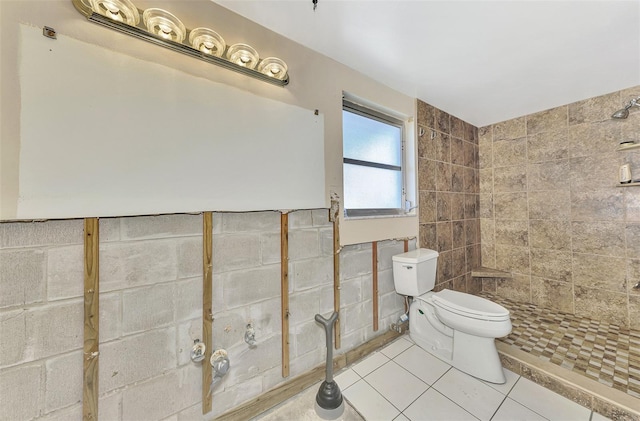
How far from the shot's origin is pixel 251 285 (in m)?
1.31

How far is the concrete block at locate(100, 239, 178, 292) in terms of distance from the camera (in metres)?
0.97

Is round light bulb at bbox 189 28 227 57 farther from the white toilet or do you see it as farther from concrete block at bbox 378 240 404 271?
the white toilet

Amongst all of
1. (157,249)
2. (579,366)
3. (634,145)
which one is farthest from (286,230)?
(634,145)

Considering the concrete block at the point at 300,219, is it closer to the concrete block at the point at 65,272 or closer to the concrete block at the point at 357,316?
the concrete block at the point at 357,316

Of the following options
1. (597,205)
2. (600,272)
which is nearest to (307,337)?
(600,272)

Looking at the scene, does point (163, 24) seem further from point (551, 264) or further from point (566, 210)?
point (551, 264)

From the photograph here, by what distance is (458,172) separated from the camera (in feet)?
8.73

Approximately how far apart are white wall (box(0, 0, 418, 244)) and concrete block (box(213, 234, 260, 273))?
0.29 m

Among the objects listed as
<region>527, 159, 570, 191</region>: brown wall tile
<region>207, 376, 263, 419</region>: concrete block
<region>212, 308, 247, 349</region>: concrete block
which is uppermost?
<region>527, 159, 570, 191</region>: brown wall tile

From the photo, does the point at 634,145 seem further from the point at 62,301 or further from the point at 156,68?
the point at 62,301

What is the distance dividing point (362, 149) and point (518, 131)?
214 cm

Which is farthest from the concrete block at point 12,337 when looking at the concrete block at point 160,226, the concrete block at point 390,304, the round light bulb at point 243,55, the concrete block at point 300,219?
the concrete block at point 390,304

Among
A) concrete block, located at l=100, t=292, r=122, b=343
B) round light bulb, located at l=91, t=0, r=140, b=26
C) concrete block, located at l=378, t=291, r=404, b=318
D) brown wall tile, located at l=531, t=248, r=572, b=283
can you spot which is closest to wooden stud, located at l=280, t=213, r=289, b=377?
concrete block, located at l=100, t=292, r=122, b=343

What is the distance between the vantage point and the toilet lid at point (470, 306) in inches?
59.6
